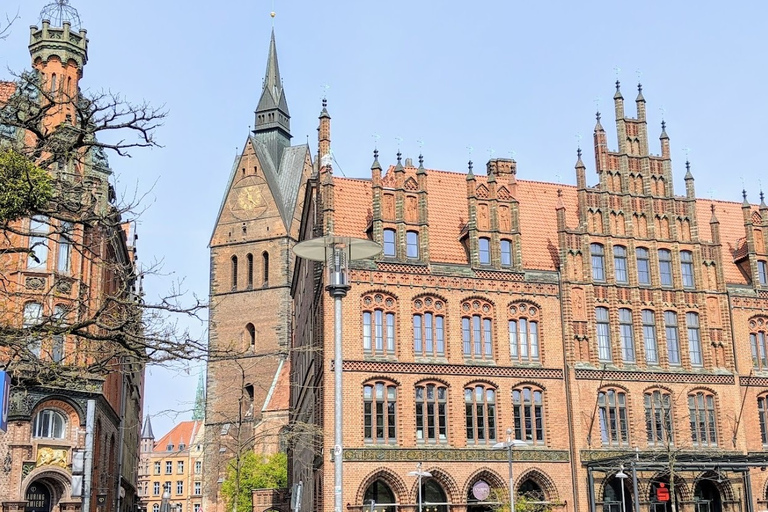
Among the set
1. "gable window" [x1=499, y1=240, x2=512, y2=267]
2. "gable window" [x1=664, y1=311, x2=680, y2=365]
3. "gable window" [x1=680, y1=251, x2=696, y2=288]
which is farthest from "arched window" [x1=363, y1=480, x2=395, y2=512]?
"gable window" [x1=680, y1=251, x2=696, y2=288]

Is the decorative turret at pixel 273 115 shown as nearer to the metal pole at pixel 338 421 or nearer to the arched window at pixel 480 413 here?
the arched window at pixel 480 413

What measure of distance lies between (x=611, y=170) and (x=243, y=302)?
40.0 meters

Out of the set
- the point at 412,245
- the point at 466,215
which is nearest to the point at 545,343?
the point at 466,215

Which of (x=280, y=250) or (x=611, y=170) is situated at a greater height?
(x=280, y=250)

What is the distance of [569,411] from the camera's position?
132 ft

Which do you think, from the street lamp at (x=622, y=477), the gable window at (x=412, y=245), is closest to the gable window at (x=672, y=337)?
the street lamp at (x=622, y=477)

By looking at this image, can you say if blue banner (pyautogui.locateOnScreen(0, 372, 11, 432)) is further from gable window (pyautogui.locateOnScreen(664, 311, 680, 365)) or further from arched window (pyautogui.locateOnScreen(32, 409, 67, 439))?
gable window (pyautogui.locateOnScreen(664, 311, 680, 365))

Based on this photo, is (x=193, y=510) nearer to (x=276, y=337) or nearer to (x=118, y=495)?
(x=276, y=337)

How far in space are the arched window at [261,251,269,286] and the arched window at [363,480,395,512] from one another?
40224 millimetres

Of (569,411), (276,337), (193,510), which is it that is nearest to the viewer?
(569,411)

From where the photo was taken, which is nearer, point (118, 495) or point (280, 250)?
point (118, 495)

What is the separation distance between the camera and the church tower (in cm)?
7400

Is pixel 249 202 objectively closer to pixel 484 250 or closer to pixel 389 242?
pixel 484 250

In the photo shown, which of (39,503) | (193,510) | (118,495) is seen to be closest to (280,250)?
(118,495)
